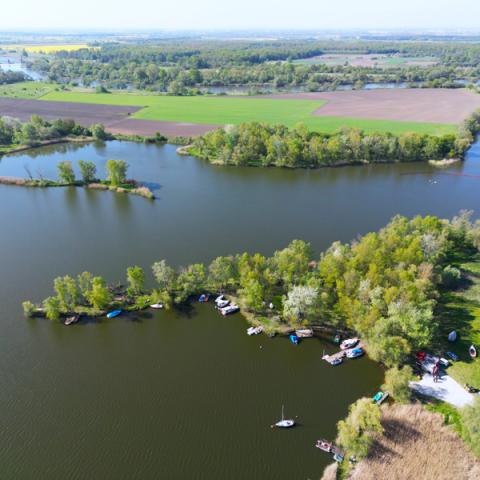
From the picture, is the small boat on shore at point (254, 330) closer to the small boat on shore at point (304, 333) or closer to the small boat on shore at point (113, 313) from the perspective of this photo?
the small boat on shore at point (304, 333)

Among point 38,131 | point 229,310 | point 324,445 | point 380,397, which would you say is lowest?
point 324,445

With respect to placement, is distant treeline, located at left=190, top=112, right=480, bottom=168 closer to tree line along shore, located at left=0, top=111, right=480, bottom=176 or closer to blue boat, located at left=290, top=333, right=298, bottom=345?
tree line along shore, located at left=0, top=111, right=480, bottom=176

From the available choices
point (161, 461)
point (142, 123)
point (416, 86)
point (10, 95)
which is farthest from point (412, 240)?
point (10, 95)

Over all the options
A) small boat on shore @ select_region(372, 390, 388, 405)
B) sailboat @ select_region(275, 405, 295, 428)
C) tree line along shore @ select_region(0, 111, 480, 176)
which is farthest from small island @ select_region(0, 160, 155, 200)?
small boat on shore @ select_region(372, 390, 388, 405)

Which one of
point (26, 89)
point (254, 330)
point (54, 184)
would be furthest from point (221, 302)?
point (26, 89)

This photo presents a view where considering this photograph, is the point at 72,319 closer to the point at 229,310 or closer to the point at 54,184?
the point at 229,310

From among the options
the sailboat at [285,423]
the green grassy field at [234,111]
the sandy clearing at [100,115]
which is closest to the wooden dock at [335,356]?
the sailboat at [285,423]
